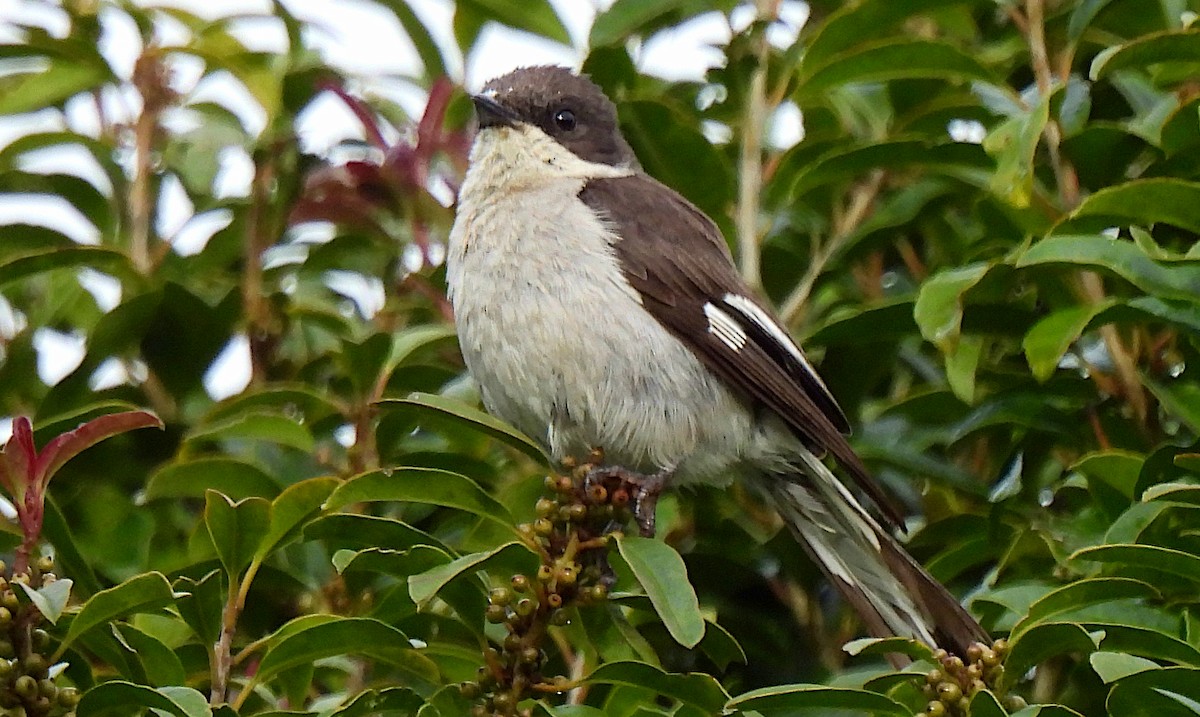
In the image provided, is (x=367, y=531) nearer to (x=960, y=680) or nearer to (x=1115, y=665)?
(x=960, y=680)

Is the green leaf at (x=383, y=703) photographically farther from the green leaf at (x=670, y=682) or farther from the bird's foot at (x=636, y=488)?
the bird's foot at (x=636, y=488)

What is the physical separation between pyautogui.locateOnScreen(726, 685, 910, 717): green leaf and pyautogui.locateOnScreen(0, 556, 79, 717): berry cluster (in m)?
0.98

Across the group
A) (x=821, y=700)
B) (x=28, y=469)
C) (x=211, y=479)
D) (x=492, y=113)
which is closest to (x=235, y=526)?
(x=28, y=469)

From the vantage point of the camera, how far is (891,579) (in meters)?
3.44

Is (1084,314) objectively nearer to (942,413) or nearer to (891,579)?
(942,413)

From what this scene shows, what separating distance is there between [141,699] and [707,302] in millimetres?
1920

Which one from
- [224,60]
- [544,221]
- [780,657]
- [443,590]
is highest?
[224,60]

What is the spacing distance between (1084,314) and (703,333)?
0.99 metres

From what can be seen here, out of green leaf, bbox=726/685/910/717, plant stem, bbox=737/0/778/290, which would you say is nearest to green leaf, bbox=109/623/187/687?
green leaf, bbox=726/685/910/717

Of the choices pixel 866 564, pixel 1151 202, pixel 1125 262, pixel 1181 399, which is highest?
pixel 1151 202

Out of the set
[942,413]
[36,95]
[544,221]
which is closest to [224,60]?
[36,95]

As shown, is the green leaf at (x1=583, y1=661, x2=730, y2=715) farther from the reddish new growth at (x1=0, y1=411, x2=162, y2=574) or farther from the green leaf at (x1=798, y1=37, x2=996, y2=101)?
the green leaf at (x1=798, y1=37, x2=996, y2=101)

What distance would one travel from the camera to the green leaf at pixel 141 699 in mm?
2188

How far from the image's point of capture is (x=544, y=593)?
2463 millimetres
